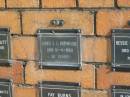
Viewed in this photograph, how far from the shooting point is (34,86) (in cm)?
177

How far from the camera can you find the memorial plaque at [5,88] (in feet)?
5.92

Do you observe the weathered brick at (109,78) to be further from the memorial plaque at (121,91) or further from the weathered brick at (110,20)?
the weathered brick at (110,20)

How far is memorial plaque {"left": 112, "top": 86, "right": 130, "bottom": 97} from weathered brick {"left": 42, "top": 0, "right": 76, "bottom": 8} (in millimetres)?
415

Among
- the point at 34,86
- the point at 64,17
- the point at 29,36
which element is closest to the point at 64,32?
the point at 64,17

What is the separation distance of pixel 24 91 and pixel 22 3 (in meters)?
0.42

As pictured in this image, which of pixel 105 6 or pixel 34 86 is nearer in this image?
pixel 105 6

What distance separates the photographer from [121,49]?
162cm

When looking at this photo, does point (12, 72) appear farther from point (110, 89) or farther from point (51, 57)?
point (110, 89)

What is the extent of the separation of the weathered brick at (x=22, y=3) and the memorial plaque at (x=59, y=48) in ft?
0.41

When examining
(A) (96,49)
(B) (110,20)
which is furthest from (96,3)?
(A) (96,49)

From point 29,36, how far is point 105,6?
15.1 inches

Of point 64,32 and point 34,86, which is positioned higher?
point 64,32

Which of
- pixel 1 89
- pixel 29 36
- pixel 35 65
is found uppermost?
pixel 29 36

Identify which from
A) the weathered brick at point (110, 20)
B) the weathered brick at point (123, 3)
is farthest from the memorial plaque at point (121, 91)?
the weathered brick at point (123, 3)
